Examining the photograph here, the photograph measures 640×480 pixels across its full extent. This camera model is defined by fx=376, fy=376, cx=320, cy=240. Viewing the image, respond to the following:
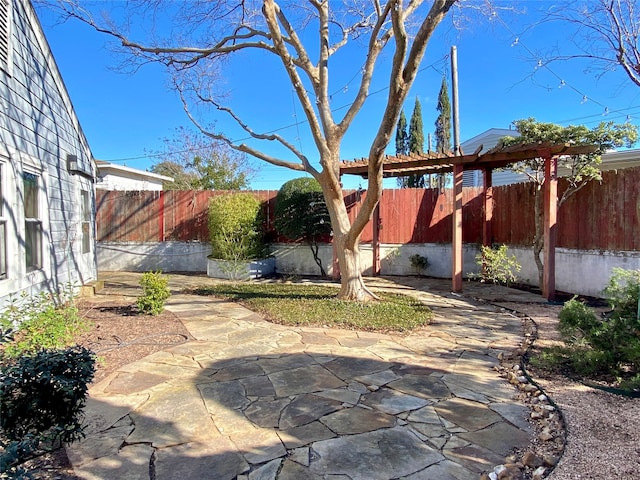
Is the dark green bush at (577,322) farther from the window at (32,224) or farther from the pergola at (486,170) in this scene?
the window at (32,224)

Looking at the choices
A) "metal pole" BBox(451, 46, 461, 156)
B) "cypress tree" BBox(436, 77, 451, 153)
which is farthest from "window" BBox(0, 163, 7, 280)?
"cypress tree" BBox(436, 77, 451, 153)

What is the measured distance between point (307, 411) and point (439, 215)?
26.7ft

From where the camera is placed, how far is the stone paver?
2102 mm

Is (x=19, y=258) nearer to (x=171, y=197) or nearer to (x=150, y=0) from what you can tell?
(x=150, y=0)

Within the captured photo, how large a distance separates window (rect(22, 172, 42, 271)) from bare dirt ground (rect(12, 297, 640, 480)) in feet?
3.82

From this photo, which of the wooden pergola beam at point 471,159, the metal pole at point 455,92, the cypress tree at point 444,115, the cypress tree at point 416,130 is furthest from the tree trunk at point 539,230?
the cypress tree at point 416,130

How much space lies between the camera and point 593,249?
6.69m

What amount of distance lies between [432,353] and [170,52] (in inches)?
274

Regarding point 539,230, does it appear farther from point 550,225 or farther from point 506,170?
point 506,170

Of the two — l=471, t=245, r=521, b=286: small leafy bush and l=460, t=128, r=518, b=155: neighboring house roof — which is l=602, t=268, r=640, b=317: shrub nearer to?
l=471, t=245, r=521, b=286: small leafy bush

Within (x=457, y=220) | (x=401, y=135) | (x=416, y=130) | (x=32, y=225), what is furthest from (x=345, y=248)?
(x=401, y=135)

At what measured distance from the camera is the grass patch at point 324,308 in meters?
5.17

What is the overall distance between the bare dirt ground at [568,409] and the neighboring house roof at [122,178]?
11.0m

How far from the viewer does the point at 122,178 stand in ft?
52.2
